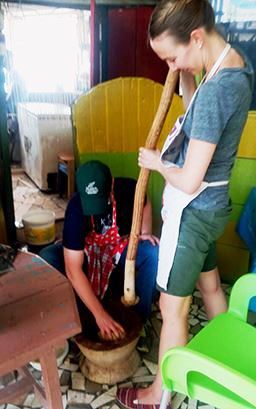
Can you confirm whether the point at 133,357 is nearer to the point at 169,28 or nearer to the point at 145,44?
the point at 169,28

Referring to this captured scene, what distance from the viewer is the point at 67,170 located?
7.36ft

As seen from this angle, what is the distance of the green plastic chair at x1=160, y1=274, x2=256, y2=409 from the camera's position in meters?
0.69

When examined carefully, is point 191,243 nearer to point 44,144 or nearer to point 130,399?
point 130,399

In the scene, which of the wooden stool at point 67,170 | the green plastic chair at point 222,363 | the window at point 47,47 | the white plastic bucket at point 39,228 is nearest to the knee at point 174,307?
the green plastic chair at point 222,363

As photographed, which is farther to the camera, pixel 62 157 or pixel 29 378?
pixel 62 157

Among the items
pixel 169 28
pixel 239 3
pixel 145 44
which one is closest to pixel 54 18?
pixel 145 44

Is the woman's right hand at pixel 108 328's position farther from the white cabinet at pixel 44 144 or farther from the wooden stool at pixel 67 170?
the white cabinet at pixel 44 144

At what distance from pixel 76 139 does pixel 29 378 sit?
1130 mm

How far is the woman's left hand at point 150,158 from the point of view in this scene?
1074 millimetres

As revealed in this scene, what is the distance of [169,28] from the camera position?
88 centimetres

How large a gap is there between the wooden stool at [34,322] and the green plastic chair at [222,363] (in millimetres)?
308

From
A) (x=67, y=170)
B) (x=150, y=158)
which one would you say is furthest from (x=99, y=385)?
(x=67, y=170)

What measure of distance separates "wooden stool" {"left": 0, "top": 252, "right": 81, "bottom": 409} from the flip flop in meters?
0.30

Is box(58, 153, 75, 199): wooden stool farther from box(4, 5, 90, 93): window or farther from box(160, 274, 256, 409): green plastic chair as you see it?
box(160, 274, 256, 409): green plastic chair
